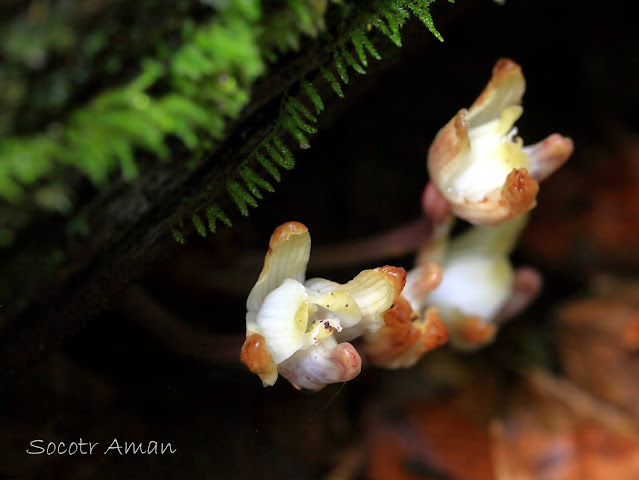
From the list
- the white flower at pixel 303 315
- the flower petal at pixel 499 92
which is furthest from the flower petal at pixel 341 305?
the flower petal at pixel 499 92

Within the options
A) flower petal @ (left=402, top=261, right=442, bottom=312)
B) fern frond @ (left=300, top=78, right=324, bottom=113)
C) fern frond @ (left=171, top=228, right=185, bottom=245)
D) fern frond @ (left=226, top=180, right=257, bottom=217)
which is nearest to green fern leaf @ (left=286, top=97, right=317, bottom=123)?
fern frond @ (left=300, top=78, right=324, bottom=113)

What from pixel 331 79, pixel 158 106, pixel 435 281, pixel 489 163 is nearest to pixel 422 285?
pixel 435 281

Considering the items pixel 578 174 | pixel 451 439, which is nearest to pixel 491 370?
pixel 451 439

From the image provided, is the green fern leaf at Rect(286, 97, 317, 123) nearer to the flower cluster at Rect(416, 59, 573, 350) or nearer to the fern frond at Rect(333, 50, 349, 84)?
the fern frond at Rect(333, 50, 349, 84)

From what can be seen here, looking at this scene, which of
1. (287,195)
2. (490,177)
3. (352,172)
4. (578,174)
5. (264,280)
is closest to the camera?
(264,280)

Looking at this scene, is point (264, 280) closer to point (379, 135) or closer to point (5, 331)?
point (5, 331)

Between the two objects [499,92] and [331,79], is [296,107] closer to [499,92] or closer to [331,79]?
[331,79]
